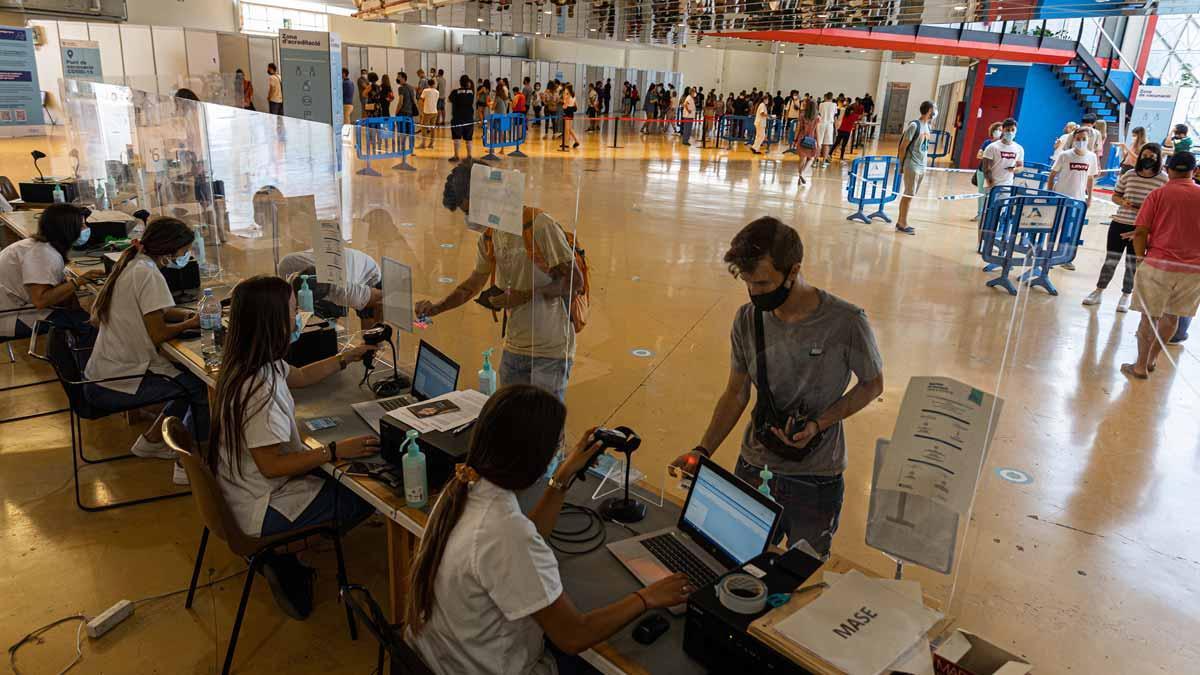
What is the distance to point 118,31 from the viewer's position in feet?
56.4

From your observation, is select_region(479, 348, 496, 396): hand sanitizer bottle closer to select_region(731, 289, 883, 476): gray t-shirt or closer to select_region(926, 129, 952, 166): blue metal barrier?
select_region(731, 289, 883, 476): gray t-shirt

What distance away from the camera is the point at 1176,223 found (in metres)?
4.46

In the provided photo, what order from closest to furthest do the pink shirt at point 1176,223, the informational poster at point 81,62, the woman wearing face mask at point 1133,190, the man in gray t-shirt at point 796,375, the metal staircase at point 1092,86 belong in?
the man in gray t-shirt at point 796,375 < the pink shirt at point 1176,223 < the woman wearing face mask at point 1133,190 < the informational poster at point 81,62 < the metal staircase at point 1092,86

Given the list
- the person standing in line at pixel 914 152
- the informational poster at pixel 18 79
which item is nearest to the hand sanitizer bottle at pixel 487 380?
the person standing in line at pixel 914 152

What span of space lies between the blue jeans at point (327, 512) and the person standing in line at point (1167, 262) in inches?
125

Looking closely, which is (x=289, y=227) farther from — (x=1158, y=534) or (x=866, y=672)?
(x=1158, y=534)

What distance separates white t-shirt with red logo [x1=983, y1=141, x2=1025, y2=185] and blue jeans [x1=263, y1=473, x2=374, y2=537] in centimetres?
949

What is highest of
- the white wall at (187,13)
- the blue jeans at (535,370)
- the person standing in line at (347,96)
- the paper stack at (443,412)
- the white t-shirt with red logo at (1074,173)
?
the white wall at (187,13)

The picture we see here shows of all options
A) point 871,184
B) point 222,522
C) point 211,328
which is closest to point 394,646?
point 222,522

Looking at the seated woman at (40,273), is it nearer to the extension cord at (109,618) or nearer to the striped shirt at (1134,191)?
the extension cord at (109,618)

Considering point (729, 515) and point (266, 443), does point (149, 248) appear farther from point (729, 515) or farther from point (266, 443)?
point (729, 515)

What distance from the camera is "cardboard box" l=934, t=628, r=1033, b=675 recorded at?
1569 millimetres

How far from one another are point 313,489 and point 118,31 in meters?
19.0

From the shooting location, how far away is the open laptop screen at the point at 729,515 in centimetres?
195
